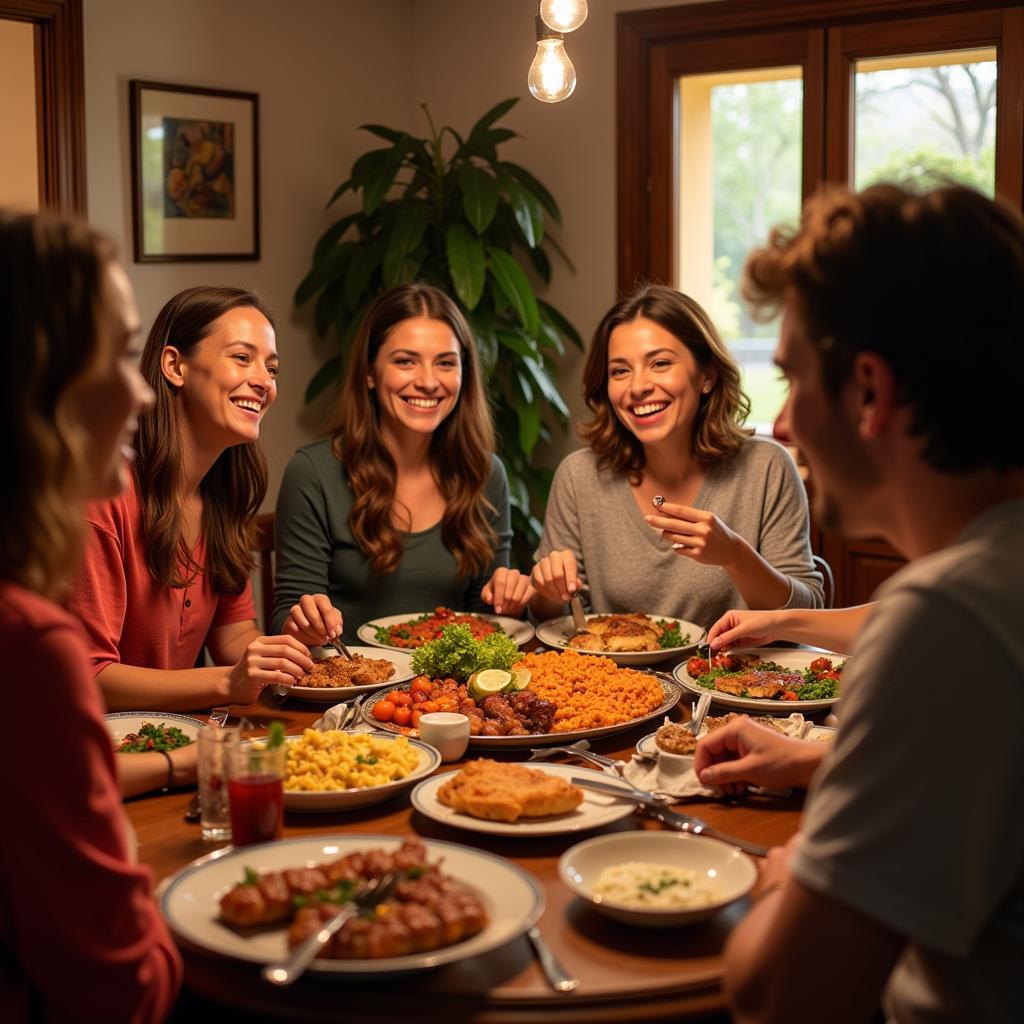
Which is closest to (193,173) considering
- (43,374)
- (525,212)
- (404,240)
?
(404,240)

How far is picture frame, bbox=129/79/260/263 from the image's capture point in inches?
166

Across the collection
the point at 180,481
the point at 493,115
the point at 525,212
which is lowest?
the point at 180,481

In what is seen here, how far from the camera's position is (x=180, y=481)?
8.09 feet

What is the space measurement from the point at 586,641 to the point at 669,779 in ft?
2.37

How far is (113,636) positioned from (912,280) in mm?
1629

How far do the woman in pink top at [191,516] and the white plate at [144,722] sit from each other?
0.46ft

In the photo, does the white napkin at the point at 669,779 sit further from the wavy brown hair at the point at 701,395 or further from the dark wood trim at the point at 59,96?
the dark wood trim at the point at 59,96

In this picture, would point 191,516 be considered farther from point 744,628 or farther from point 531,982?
point 531,982

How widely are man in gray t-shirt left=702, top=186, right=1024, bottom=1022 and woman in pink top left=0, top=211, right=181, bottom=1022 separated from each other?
0.59 m

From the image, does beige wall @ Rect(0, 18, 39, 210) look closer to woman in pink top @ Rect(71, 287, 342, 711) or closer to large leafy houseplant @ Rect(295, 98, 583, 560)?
large leafy houseplant @ Rect(295, 98, 583, 560)

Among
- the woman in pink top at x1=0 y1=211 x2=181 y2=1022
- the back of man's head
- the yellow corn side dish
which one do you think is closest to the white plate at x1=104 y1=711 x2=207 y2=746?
the yellow corn side dish

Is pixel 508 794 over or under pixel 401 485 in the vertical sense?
under

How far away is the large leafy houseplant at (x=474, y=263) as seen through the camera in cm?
442

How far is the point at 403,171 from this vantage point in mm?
5094
